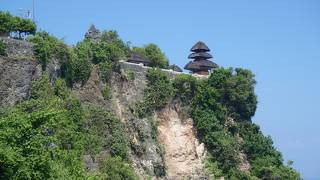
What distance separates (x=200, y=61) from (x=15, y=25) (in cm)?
1469

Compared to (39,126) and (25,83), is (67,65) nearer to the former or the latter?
(25,83)

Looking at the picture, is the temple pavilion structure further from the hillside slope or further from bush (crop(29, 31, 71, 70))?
bush (crop(29, 31, 71, 70))

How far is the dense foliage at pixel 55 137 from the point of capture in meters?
20.0

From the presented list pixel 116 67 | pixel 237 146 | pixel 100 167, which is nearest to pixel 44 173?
pixel 100 167

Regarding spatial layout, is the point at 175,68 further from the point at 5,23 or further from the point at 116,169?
the point at 5,23

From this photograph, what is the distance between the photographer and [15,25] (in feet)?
108

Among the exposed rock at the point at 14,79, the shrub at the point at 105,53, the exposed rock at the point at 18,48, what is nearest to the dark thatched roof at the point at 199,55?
the shrub at the point at 105,53

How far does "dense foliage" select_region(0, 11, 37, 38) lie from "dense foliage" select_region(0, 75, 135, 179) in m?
2.82

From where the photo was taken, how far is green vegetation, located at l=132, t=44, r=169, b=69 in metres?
43.2

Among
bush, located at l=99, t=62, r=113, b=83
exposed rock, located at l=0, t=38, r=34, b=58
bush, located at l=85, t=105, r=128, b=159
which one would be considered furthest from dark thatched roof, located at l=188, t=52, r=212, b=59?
exposed rock, located at l=0, t=38, r=34, b=58

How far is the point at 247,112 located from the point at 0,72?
662 inches

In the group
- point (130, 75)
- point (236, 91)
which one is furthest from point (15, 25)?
point (236, 91)

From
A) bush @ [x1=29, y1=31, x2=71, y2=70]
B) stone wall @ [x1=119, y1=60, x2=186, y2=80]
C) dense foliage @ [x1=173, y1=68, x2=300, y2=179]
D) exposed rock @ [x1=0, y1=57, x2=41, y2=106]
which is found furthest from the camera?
dense foliage @ [x1=173, y1=68, x2=300, y2=179]

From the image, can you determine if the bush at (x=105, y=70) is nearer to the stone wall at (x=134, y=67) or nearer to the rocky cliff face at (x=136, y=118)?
the rocky cliff face at (x=136, y=118)
